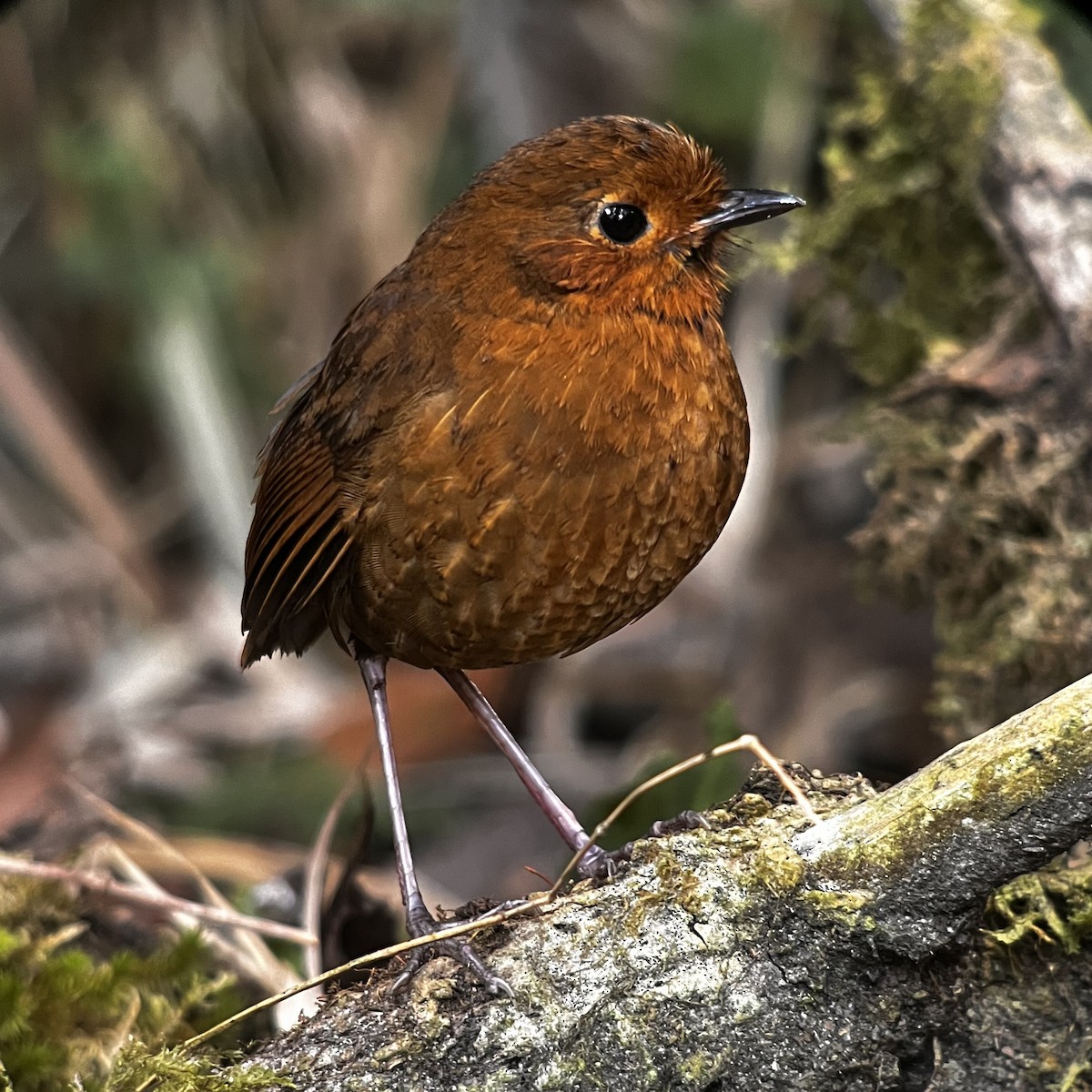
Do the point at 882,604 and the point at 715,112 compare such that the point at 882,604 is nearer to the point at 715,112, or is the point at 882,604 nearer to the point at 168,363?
the point at 715,112

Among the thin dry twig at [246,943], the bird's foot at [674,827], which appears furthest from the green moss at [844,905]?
the thin dry twig at [246,943]

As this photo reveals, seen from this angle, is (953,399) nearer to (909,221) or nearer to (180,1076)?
(909,221)

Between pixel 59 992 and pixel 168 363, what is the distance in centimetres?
388

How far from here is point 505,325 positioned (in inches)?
108

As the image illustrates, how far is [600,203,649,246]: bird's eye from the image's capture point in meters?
2.76

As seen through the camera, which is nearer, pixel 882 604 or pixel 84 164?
pixel 882 604

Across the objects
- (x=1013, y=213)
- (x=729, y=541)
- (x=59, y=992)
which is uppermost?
(x=1013, y=213)

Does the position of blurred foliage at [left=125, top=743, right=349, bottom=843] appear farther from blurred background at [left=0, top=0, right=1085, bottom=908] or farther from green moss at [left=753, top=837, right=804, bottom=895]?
green moss at [left=753, top=837, right=804, bottom=895]

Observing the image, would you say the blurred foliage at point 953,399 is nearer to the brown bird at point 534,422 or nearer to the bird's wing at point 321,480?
the brown bird at point 534,422

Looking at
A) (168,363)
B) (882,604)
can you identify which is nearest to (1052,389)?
(882,604)

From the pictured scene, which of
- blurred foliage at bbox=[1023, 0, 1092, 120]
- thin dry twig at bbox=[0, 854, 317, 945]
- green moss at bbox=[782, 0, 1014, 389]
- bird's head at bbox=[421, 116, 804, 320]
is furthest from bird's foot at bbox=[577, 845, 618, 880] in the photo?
blurred foliage at bbox=[1023, 0, 1092, 120]

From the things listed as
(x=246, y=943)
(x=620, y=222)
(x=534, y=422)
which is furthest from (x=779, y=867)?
(x=246, y=943)

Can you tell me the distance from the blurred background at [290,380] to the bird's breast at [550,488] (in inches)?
90.0

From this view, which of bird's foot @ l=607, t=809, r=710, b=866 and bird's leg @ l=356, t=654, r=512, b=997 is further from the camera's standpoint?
bird's foot @ l=607, t=809, r=710, b=866
